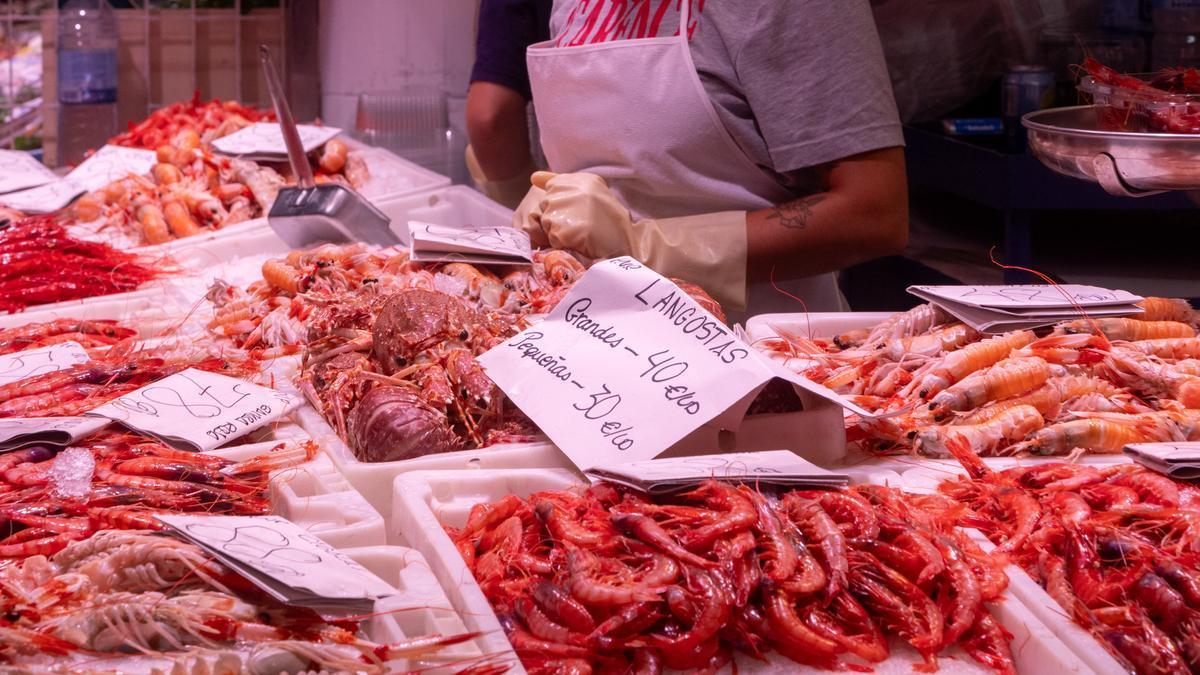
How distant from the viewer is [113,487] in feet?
5.68

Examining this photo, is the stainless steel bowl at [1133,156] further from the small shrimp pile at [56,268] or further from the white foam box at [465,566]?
the small shrimp pile at [56,268]

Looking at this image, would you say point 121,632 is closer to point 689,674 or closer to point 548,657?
point 548,657

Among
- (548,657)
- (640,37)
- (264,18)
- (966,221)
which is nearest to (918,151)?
(966,221)

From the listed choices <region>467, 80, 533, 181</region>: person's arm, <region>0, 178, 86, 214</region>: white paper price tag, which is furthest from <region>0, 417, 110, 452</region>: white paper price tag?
<region>467, 80, 533, 181</region>: person's arm

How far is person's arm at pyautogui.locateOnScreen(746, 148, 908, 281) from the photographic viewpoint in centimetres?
301

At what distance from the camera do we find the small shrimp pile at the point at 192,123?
523 centimetres

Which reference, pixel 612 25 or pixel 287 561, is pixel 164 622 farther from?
pixel 612 25

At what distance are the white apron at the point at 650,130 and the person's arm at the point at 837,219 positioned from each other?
19 centimetres

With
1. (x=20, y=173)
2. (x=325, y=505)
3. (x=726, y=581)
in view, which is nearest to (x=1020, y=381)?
(x=726, y=581)

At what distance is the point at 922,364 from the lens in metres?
2.27

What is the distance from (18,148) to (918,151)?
461cm

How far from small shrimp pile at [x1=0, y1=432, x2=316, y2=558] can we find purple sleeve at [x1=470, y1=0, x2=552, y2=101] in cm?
273

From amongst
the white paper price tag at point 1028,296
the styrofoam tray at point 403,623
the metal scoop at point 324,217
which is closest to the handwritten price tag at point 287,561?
the styrofoam tray at point 403,623

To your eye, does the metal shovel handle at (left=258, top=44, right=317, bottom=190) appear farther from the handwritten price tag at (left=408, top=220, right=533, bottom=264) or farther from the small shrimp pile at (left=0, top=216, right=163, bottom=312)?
the handwritten price tag at (left=408, top=220, right=533, bottom=264)
